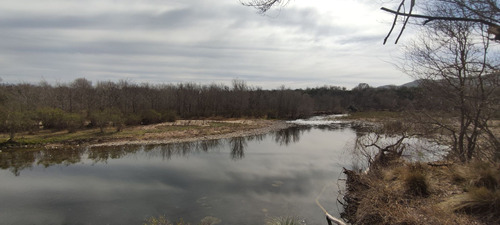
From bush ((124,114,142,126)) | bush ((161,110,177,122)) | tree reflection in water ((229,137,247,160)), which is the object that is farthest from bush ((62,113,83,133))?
tree reflection in water ((229,137,247,160))

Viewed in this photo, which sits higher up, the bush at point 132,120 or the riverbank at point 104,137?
the bush at point 132,120

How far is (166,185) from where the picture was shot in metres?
11.9

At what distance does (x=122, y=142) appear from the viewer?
938 inches

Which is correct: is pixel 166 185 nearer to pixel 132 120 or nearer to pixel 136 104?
pixel 132 120

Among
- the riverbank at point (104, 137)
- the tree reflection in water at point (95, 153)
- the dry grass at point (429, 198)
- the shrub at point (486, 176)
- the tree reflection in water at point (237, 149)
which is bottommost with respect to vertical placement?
the tree reflection in water at point (237, 149)

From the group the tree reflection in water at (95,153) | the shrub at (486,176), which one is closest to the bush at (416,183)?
the shrub at (486,176)

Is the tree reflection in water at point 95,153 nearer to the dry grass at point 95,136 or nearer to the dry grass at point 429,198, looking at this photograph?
the dry grass at point 95,136

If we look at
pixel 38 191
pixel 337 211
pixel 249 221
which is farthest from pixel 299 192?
pixel 38 191

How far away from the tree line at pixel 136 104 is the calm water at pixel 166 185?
8.67 m

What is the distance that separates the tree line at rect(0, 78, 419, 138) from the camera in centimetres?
2722

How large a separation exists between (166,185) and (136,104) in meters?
39.0

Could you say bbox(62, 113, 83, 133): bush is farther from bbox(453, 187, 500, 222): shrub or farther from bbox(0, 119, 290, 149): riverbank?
bbox(453, 187, 500, 222): shrub

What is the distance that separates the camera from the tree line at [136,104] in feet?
89.3

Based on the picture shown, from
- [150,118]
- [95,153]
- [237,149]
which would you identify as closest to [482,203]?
[237,149]
